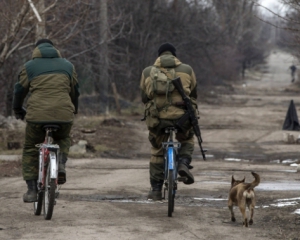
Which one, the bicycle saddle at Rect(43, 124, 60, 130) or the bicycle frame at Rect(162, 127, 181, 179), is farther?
the bicycle frame at Rect(162, 127, 181, 179)

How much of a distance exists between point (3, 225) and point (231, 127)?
64.9 ft

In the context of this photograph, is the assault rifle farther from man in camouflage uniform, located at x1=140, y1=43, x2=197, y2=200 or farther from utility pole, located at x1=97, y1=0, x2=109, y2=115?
utility pole, located at x1=97, y1=0, x2=109, y2=115

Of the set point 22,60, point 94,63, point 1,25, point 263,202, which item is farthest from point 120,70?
point 263,202

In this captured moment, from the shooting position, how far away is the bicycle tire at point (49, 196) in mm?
8000

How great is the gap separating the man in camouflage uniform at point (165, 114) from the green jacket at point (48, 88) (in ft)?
2.96

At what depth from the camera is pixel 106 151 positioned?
1820 centimetres

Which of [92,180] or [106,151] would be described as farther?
[106,151]

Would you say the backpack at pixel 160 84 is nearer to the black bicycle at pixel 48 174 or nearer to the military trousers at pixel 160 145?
the military trousers at pixel 160 145

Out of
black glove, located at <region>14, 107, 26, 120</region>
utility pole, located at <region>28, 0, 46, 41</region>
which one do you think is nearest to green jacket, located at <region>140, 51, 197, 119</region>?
black glove, located at <region>14, 107, 26, 120</region>

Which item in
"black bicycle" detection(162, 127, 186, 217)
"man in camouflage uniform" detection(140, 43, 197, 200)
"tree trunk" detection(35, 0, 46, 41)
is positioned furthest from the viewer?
"tree trunk" detection(35, 0, 46, 41)

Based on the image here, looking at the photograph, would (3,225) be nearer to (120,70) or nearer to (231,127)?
(231,127)

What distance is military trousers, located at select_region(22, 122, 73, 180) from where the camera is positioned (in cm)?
845

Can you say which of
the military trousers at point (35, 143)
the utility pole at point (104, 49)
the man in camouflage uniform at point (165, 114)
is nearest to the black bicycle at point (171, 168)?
the man in camouflage uniform at point (165, 114)

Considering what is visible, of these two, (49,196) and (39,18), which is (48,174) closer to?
(49,196)
